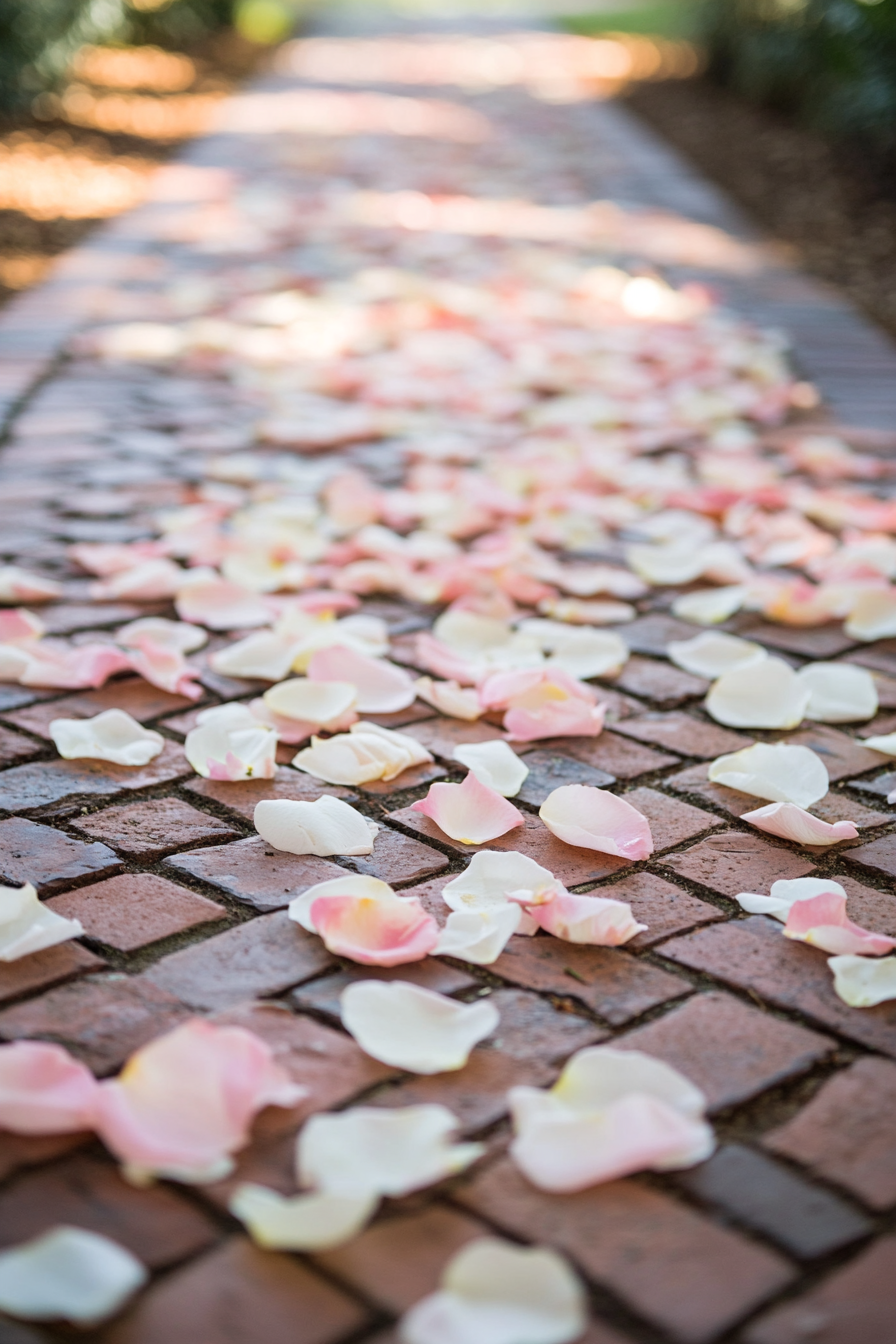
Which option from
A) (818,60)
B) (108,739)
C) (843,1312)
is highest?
(818,60)

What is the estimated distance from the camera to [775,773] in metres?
1.60

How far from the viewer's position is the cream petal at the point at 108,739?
5.27ft

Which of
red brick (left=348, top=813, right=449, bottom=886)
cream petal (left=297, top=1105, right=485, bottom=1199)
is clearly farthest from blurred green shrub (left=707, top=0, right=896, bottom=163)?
cream petal (left=297, top=1105, right=485, bottom=1199)

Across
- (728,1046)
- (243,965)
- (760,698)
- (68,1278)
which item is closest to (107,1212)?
(68,1278)

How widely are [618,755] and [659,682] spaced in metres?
0.24

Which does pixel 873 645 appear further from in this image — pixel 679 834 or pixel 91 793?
pixel 91 793

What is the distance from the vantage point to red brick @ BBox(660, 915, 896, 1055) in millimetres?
1188

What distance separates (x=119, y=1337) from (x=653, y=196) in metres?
5.69

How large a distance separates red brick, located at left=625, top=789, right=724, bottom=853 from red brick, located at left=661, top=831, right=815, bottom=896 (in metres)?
0.02

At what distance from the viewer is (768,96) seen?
802 centimetres

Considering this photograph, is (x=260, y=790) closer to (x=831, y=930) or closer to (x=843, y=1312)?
(x=831, y=930)

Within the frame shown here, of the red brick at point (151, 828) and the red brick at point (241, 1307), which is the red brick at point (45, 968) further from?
the red brick at point (241, 1307)

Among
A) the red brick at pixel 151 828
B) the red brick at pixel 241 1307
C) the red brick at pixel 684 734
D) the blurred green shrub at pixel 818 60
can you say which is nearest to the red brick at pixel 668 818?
the red brick at pixel 684 734

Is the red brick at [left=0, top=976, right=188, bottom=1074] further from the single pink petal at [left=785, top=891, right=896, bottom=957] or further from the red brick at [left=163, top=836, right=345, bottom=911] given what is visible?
the single pink petal at [left=785, top=891, right=896, bottom=957]
